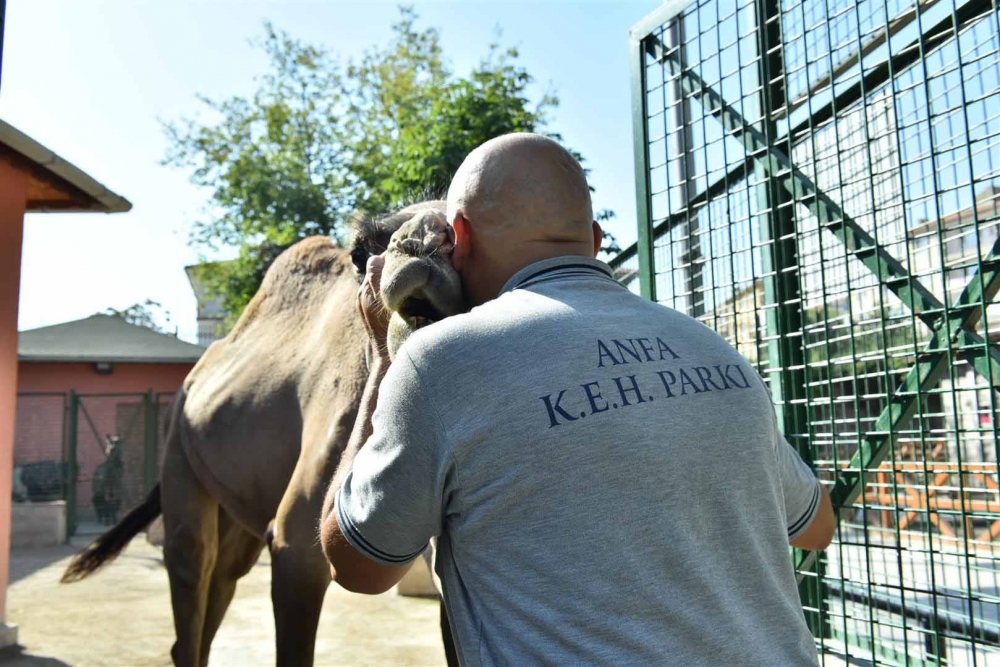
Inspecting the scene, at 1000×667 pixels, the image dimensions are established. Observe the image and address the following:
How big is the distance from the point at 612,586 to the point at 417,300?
66 cm

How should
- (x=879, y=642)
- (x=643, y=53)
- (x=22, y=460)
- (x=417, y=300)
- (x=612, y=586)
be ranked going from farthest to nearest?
(x=22, y=460) < (x=643, y=53) < (x=879, y=642) < (x=417, y=300) < (x=612, y=586)

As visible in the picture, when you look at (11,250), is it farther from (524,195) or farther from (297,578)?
(524,195)

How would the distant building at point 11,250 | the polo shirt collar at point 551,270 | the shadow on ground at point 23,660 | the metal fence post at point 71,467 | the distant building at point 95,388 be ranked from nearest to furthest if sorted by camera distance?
the polo shirt collar at point 551,270 < the shadow on ground at point 23,660 < the distant building at point 11,250 < the metal fence post at point 71,467 < the distant building at point 95,388

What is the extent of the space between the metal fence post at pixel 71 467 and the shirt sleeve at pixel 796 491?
13.5 m

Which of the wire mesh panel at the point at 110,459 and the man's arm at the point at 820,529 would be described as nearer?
the man's arm at the point at 820,529

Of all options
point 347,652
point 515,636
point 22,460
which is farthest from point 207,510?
point 22,460

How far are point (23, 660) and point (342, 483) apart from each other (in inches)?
216

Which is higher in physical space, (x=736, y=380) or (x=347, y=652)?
(x=736, y=380)

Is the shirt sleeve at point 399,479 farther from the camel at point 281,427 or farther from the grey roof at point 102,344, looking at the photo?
the grey roof at point 102,344

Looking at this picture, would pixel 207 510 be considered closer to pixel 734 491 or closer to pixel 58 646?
pixel 58 646

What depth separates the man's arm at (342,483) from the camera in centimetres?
134

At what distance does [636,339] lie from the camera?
50.0 inches

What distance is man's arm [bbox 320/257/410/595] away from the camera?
4.40 feet

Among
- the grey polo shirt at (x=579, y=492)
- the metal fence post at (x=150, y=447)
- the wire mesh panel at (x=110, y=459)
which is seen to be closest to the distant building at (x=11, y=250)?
the grey polo shirt at (x=579, y=492)
